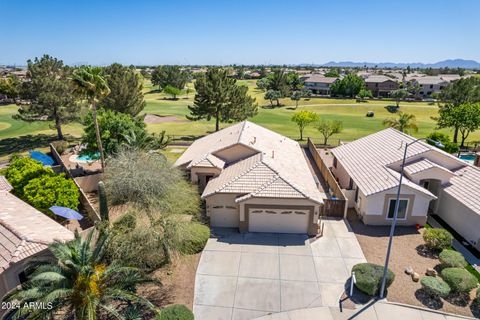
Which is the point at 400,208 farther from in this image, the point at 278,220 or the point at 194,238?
the point at 194,238

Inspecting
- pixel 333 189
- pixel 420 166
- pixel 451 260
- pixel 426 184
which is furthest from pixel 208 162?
pixel 426 184

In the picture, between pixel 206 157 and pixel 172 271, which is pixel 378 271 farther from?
pixel 206 157

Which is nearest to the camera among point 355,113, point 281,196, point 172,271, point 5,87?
point 172,271

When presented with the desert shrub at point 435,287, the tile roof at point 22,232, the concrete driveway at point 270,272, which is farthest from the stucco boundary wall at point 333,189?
the tile roof at point 22,232

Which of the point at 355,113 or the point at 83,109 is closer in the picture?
the point at 83,109

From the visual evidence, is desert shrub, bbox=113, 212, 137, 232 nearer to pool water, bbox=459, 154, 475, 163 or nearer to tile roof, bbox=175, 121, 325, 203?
tile roof, bbox=175, 121, 325, 203

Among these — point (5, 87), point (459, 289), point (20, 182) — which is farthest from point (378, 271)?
→ point (5, 87)

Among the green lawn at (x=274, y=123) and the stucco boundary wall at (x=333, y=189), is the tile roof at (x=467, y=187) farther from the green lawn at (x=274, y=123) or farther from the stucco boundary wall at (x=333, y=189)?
the green lawn at (x=274, y=123)

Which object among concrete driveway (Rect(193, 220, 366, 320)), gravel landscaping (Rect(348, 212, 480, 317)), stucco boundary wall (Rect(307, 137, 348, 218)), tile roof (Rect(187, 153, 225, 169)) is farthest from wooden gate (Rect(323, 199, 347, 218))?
tile roof (Rect(187, 153, 225, 169))
